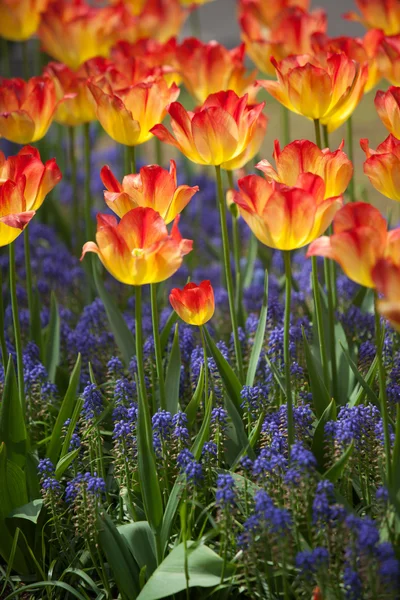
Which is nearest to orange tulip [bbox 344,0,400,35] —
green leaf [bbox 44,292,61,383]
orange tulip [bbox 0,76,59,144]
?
orange tulip [bbox 0,76,59,144]

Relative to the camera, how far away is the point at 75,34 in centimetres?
332

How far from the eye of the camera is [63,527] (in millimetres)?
1893

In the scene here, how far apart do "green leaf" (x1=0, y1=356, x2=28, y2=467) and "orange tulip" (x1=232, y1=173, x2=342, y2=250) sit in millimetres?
692

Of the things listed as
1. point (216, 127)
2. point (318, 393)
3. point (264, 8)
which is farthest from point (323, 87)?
point (264, 8)

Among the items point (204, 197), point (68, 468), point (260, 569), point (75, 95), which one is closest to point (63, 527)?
point (68, 468)

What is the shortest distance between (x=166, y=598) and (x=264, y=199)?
0.89m

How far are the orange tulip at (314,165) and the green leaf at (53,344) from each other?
101cm

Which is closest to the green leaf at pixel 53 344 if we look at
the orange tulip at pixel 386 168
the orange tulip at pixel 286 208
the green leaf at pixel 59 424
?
the green leaf at pixel 59 424

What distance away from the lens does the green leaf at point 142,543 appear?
183 centimetres

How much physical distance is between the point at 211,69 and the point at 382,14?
0.84 meters

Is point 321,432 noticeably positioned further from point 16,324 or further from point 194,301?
point 16,324

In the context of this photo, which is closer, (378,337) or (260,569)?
(378,337)

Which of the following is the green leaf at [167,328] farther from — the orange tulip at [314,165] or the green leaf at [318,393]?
the orange tulip at [314,165]

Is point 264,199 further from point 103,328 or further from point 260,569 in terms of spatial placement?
point 103,328
